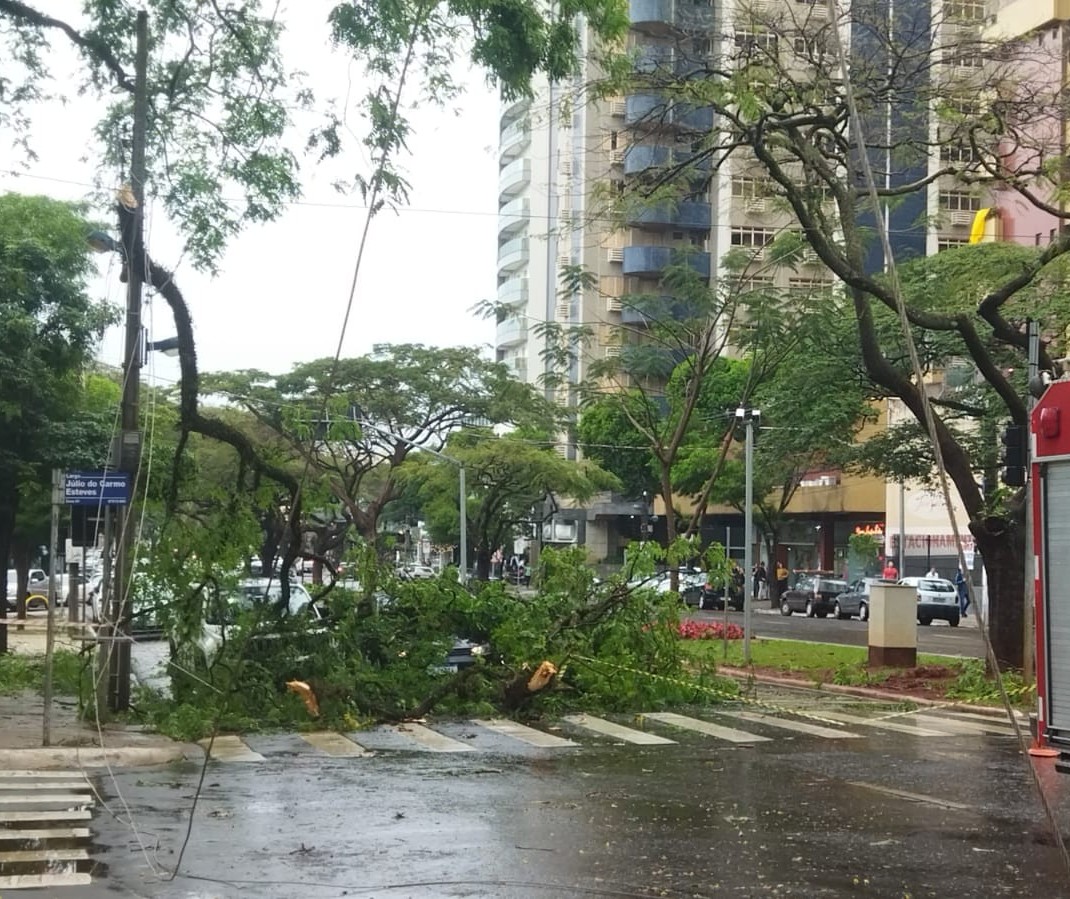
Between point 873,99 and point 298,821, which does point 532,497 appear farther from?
point 298,821

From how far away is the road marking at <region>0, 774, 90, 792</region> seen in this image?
11383 millimetres

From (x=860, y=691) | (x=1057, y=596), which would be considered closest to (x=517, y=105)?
(x=860, y=691)

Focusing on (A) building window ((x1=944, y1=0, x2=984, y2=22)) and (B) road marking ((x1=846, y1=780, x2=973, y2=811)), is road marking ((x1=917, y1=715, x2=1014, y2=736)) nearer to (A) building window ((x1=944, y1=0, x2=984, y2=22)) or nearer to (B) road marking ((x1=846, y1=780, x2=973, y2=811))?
(B) road marking ((x1=846, y1=780, x2=973, y2=811))

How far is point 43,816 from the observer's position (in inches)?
395

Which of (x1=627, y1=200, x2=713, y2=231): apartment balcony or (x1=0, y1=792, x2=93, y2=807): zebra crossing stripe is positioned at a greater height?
(x1=627, y1=200, x2=713, y2=231): apartment balcony

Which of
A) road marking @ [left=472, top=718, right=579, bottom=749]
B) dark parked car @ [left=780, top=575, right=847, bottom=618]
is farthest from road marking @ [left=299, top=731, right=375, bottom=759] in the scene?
dark parked car @ [left=780, top=575, right=847, bottom=618]

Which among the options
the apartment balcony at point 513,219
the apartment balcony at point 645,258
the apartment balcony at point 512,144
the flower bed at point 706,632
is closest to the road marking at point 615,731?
Answer: the flower bed at point 706,632

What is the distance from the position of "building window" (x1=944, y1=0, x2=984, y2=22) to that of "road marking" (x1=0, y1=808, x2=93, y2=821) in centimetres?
1664

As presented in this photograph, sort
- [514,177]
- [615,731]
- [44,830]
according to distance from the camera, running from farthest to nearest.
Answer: [514,177] < [615,731] < [44,830]

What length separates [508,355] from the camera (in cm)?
9181

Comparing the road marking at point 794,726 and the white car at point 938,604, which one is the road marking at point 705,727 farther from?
the white car at point 938,604

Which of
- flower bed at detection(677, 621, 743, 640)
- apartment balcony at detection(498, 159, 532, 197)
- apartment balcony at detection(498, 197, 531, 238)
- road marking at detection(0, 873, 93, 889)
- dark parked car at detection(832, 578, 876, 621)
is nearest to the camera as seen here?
road marking at detection(0, 873, 93, 889)

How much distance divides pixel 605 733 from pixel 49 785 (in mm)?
6534

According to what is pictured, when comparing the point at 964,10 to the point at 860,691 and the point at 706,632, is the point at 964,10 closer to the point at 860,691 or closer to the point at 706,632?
the point at 860,691
